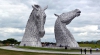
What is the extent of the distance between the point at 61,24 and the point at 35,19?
7.30m

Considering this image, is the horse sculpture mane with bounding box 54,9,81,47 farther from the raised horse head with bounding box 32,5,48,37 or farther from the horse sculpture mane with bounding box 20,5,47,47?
the horse sculpture mane with bounding box 20,5,47,47

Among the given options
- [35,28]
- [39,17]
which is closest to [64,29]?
[39,17]

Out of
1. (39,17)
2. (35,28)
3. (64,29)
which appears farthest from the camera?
(35,28)

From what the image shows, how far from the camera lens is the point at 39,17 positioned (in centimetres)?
5438

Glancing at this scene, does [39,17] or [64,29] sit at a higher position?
[39,17]

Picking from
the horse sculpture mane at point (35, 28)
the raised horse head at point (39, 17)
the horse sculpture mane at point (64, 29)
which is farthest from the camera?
the horse sculpture mane at point (35, 28)

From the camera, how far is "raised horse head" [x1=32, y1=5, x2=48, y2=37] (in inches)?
2143

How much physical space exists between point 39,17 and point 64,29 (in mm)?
7517

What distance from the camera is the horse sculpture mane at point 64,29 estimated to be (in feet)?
177

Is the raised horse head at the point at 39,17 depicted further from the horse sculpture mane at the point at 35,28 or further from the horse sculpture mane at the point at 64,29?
the horse sculpture mane at the point at 64,29

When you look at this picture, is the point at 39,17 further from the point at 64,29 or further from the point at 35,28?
the point at 64,29

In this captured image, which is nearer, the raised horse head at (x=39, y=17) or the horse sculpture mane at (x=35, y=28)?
the raised horse head at (x=39, y=17)

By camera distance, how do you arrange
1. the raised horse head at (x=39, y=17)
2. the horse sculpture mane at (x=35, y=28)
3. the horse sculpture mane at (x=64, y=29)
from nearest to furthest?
1. the horse sculpture mane at (x=64, y=29)
2. the raised horse head at (x=39, y=17)
3. the horse sculpture mane at (x=35, y=28)

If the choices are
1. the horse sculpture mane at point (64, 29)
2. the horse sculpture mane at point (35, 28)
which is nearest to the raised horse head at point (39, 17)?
the horse sculpture mane at point (35, 28)
